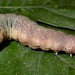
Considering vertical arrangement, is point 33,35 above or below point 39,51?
above

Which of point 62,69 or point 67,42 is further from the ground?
point 67,42

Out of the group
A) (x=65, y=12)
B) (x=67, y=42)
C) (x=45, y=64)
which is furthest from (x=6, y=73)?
(x=65, y=12)

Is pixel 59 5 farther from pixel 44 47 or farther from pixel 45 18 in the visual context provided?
pixel 44 47
